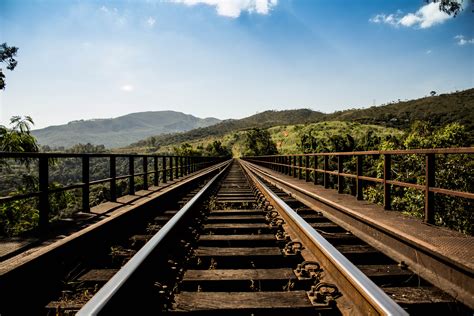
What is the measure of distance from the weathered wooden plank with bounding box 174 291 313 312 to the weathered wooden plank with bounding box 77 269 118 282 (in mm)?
809

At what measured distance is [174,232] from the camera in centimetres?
446

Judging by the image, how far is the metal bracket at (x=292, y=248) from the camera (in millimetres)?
3998

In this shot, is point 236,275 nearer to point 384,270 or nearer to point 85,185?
point 384,270

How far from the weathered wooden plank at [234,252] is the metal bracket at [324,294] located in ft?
3.50

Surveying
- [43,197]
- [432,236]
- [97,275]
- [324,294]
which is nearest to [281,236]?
[432,236]

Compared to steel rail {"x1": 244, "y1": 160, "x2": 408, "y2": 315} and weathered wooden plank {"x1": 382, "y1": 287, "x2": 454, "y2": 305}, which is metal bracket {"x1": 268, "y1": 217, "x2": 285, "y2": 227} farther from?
weathered wooden plank {"x1": 382, "y1": 287, "x2": 454, "y2": 305}

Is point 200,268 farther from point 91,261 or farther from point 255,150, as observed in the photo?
point 255,150

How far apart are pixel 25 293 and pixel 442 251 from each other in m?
3.96

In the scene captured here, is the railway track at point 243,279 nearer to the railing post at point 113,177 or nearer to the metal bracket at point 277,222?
the metal bracket at point 277,222

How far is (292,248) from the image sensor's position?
13.7 ft


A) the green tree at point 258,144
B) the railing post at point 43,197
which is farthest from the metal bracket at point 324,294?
the green tree at point 258,144

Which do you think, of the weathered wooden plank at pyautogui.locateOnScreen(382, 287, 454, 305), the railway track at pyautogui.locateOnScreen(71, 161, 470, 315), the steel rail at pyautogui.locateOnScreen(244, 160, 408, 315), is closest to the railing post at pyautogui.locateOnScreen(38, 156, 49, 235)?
the railway track at pyautogui.locateOnScreen(71, 161, 470, 315)

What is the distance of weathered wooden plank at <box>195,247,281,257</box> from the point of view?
3.90 meters

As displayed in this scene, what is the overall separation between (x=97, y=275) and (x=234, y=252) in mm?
1534
